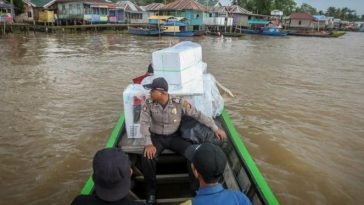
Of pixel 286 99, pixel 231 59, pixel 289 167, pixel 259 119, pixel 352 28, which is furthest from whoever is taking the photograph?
pixel 352 28

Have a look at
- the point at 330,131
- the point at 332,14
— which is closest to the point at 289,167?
the point at 330,131

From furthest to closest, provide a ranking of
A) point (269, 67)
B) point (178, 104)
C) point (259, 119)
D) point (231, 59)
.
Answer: point (231, 59) → point (269, 67) → point (259, 119) → point (178, 104)

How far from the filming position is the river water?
5594 mm

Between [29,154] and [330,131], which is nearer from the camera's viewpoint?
[29,154]

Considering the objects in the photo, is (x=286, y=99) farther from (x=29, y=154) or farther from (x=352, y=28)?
(x=352, y=28)

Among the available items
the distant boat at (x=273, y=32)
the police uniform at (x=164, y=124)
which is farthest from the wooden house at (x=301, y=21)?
the police uniform at (x=164, y=124)

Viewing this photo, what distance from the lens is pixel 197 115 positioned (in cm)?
417

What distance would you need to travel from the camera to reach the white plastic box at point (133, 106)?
14.5 feet

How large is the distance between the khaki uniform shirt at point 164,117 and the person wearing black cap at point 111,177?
1.97 m

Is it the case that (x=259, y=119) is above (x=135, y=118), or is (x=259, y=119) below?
below

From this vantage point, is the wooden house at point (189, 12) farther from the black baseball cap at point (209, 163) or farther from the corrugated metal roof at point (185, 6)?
the black baseball cap at point (209, 163)

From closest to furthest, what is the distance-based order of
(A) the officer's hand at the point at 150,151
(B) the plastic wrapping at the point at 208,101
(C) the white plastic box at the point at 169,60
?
(A) the officer's hand at the point at 150,151, (C) the white plastic box at the point at 169,60, (B) the plastic wrapping at the point at 208,101

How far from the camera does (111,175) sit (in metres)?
1.87

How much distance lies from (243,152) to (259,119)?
195 inches
